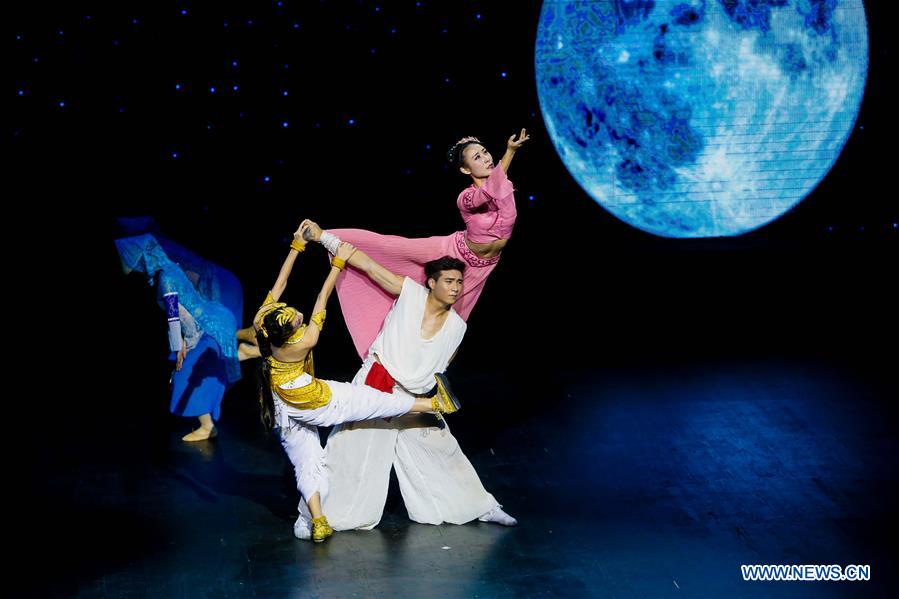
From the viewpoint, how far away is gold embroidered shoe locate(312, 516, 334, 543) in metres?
4.54

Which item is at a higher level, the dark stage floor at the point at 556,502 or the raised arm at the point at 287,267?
the raised arm at the point at 287,267

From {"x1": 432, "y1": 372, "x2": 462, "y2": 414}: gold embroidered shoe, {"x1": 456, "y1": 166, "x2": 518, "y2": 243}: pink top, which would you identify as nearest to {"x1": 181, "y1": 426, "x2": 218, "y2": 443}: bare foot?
{"x1": 432, "y1": 372, "x2": 462, "y2": 414}: gold embroidered shoe

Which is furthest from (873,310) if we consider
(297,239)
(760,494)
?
(297,239)

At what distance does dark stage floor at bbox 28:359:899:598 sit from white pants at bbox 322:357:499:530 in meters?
0.08

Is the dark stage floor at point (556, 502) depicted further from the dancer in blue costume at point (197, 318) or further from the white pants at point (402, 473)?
the dancer in blue costume at point (197, 318)

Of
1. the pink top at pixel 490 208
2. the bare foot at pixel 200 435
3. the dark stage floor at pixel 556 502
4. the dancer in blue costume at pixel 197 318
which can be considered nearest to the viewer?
the dark stage floor at pixel 556 502

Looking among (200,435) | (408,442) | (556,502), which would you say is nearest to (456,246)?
(408,442)

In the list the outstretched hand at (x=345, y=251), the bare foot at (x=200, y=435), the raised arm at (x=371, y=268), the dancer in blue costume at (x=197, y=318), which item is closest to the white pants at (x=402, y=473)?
the raised arm at (x=371, y=268)

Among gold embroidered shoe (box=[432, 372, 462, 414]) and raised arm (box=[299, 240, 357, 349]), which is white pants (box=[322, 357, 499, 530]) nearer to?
gold embroidered shoe (box=[432, 372, 462, 414])

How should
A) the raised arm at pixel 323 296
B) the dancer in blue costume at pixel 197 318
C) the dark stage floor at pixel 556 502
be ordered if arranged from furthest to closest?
1. the dancer in blue costume at pixel 197 318
2. the raised arm at pixel 323 296
3. the dark stage floor at pixel 556 502

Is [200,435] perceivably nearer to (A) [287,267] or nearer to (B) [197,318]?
(B) [197,318]

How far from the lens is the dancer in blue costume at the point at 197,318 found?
17.5 ft

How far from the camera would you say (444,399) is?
4570 millimetres

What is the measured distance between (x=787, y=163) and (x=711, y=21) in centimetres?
102
